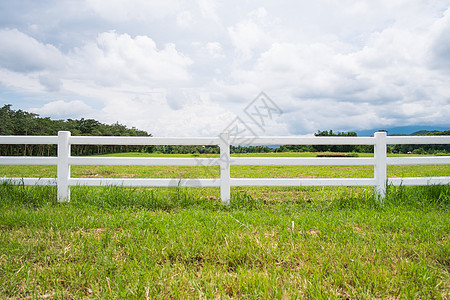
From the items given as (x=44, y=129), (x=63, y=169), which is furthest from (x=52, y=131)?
(x=63, y=169)

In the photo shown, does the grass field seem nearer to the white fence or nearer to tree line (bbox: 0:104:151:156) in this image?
the white fence

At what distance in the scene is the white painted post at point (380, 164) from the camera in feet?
20.7

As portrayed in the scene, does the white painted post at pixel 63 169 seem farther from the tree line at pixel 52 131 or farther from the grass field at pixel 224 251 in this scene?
the tree line at pixel 52 131

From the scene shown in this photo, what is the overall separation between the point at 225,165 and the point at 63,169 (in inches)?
138

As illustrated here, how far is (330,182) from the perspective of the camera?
6.14m

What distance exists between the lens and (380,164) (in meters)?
6.31

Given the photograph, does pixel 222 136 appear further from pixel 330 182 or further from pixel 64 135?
pixel 64 135

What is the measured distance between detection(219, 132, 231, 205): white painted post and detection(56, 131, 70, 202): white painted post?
334 cm

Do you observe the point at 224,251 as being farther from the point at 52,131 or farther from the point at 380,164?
the point at 52,131

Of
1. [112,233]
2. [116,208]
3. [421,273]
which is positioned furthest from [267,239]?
[116,208]

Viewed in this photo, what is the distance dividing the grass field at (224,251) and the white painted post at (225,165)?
343 millimetres

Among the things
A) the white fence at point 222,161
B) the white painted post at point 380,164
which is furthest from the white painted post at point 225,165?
the white painted post at point 380,164

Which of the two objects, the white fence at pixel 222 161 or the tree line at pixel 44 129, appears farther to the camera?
the tree line at pixel 44 129

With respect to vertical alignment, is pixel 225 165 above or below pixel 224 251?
above
